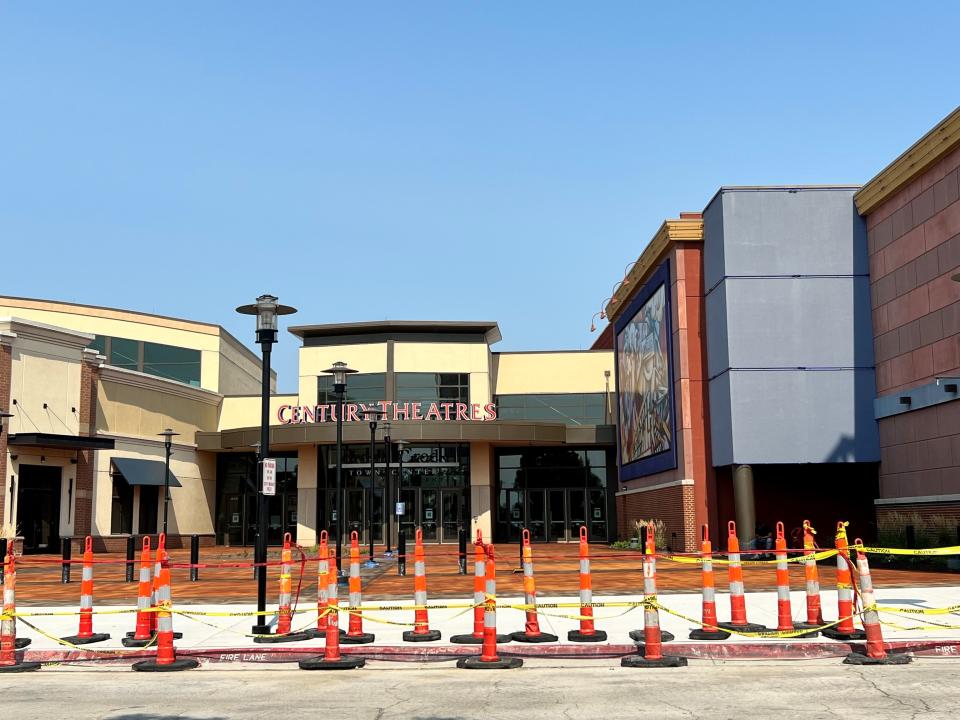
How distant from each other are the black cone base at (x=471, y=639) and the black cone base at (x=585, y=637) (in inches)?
32.6

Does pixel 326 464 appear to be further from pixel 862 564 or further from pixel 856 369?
pixel 862 564

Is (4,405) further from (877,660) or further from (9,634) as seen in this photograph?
(877,660)

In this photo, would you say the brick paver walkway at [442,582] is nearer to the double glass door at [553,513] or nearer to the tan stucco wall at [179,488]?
the tan stucco wall at [179,488]

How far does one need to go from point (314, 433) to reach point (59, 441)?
450 inches

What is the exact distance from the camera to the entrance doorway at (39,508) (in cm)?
4009

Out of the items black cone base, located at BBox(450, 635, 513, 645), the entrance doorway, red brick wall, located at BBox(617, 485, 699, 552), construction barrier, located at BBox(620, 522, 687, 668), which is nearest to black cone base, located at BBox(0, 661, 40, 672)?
black cone base, located at BBox(450, 635, 513, 645)

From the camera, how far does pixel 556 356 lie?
177 feet

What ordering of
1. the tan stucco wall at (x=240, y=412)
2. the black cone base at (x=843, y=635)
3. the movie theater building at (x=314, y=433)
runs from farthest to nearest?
the tan stucco wall at (x=240, y=412)
the movie theater building at (x=314, y=433)
the black cone base at (x=843, y=635)

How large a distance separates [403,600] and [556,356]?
3528cm

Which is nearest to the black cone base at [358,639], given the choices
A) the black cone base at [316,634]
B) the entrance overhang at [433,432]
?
the black cone base at [316,634]

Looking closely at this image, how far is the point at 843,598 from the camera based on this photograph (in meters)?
12.5

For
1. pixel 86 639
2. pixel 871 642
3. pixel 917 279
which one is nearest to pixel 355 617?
pixel 86 639

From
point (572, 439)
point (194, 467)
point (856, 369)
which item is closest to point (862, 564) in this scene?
point (856, 369)

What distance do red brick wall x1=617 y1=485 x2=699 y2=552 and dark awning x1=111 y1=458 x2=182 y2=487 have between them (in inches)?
902
